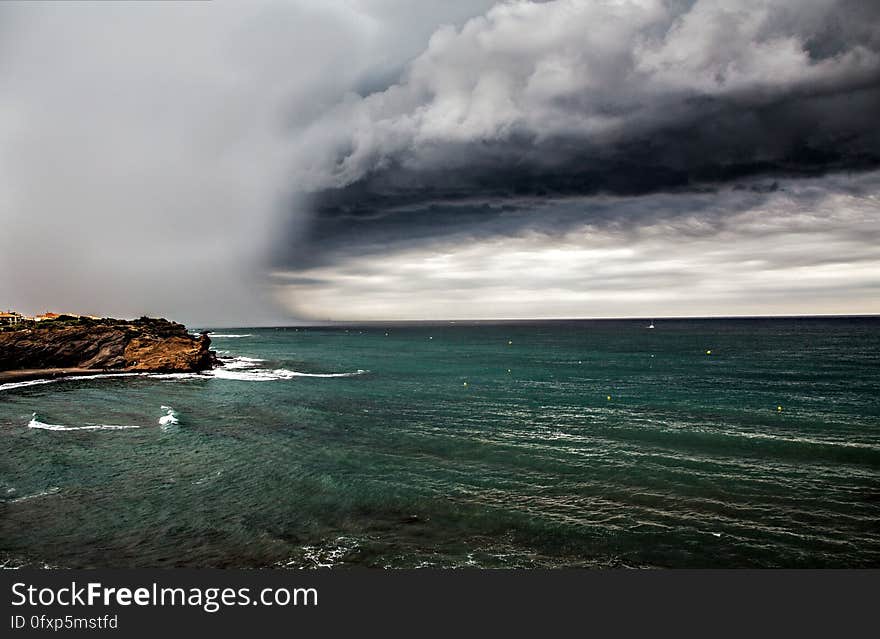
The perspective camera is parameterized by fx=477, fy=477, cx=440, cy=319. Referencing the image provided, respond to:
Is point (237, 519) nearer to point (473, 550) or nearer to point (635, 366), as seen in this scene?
point (473, 550)

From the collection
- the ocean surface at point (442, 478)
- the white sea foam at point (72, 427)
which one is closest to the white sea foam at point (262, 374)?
the ocean surface at point (442, 478)

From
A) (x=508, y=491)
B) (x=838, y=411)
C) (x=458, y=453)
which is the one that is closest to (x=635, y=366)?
(x=838, y=411)

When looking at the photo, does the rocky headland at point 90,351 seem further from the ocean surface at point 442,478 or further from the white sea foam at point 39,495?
the white sea foam at point 39,495

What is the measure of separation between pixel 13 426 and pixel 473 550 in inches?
1917

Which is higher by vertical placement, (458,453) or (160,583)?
(160,583)

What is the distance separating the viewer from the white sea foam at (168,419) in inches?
1850

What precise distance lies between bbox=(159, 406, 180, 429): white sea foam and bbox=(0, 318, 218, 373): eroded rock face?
40.5m

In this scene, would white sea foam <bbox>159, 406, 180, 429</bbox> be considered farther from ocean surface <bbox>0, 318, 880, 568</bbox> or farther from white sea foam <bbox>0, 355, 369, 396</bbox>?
white sea foam <bbox>0, 355, 369, 396</bbox>

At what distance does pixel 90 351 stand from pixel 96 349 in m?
0.97

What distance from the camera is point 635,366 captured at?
98625 millimetres

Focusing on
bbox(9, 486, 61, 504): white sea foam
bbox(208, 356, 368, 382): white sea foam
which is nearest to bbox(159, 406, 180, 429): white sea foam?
bbox(9, 486, 61, 504): white sea foam

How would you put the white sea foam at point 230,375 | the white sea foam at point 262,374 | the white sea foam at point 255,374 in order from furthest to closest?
the white sea foam at point 255,374 < the white sea foam at point 262,374 < the white sea foam at point 230,375

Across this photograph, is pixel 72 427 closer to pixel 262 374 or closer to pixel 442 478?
pixel 442 478

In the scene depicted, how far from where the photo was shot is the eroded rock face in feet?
277
